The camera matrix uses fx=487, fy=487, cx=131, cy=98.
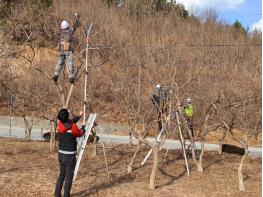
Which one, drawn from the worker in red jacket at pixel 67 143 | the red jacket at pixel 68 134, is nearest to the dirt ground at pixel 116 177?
the worker in red jacket at pixel 67 143

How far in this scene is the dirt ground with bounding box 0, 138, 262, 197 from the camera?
908 centimetres

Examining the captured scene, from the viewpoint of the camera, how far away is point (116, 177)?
33.8 ft

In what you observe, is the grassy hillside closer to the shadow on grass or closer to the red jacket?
the shadow on grass

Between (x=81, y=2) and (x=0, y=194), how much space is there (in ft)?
86.7

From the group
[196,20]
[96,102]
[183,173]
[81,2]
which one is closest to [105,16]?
[81,2]

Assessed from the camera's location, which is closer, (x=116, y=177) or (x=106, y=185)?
(x=106, y=185)

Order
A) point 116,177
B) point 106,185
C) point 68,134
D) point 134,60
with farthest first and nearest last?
point 134,60 < point 116,177 < point 106,185 < point 68,134

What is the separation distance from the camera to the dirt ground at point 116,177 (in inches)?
357

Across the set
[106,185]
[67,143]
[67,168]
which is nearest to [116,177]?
[106,185]

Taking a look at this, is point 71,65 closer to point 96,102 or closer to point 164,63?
point 164,63

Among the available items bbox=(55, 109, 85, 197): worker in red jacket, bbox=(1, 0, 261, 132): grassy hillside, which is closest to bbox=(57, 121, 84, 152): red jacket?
bbox=(55, 109, 85, 197): worker in red jacket

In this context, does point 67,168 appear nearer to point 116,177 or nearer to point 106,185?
point 106,185

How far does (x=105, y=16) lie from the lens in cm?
3191

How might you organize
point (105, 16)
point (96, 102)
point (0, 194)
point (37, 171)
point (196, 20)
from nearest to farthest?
point (0, 194), point (37, 171), point (96, 102), point (105, 16), point (196, 20)
